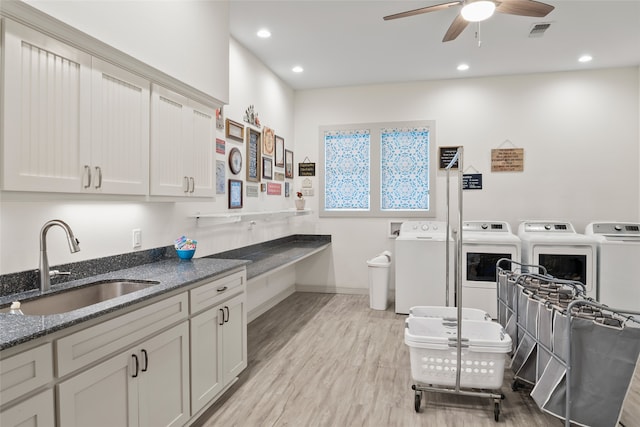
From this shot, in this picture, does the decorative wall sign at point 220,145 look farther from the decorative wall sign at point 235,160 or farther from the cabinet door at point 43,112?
Result: the cabinet door at point 43,112

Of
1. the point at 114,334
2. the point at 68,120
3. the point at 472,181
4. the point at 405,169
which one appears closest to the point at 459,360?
the point at 114,334

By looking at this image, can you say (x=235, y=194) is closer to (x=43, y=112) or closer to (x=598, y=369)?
(x=43, y=112)

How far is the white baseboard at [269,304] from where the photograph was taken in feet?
14.1

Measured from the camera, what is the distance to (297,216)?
5.56 metres

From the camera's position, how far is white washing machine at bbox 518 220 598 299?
418 centimetres

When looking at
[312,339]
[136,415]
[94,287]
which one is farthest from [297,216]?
[136,415]

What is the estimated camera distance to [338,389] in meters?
2.75

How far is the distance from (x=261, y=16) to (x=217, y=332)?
2658 mm

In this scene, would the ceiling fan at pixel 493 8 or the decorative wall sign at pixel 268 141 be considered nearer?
the ceiling fan at pixel 493 8

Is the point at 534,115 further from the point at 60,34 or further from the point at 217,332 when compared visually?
the point at 60,34

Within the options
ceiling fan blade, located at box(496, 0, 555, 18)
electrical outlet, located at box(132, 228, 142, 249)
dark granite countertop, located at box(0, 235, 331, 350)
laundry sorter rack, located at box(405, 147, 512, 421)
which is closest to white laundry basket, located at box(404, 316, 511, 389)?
laundry sorter rack, located at box(405, 147, 512, 421)

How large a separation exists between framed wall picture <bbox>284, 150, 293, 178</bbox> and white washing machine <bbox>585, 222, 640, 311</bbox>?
376 cm

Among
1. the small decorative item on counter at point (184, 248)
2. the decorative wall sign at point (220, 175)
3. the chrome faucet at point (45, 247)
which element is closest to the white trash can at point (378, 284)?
the decorative wall sign at point (220, 175)

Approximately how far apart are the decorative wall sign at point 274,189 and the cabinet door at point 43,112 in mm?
2928
